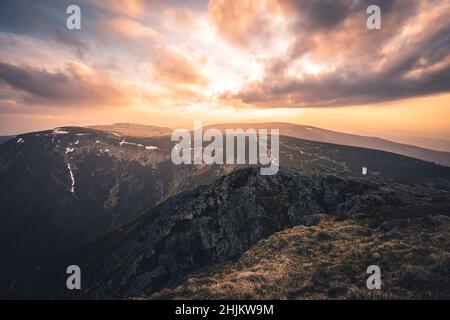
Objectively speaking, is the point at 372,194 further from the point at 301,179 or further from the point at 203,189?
the point at 203,189

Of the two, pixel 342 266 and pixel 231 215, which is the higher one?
pixel 342 266

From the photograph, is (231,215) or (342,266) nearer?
(342,266)

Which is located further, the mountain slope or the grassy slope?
the mountain slope

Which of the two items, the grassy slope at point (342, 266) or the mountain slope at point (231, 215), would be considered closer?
the grassy slope at point (342, 266)

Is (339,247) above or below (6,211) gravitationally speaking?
above

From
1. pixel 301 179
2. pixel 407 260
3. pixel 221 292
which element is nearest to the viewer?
pixel 221 292
